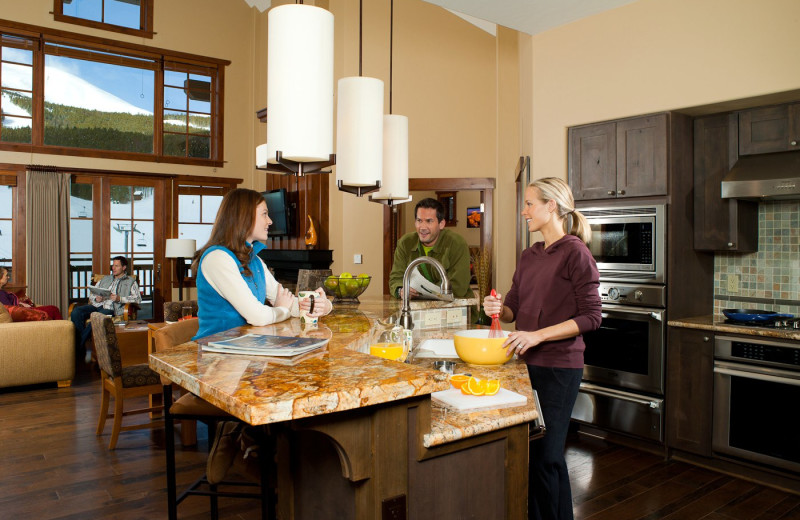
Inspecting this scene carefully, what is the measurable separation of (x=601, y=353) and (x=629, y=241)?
768 millimetres

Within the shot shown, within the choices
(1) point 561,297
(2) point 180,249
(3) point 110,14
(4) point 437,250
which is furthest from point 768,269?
(3) point 110,14

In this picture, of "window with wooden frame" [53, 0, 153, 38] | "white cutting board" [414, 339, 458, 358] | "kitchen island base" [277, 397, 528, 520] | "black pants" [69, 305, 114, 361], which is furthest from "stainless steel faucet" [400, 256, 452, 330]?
"window with wooden frame" [53, 0, 153, 38]

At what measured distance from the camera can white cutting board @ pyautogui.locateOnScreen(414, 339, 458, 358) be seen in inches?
88.3

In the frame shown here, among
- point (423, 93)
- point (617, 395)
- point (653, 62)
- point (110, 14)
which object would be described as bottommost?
point (617, 395)

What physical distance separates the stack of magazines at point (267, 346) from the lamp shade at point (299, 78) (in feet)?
2.44

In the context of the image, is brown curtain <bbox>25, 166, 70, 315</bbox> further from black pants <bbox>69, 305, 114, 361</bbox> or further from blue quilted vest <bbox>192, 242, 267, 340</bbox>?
blue quilted vest <bbox>192, 242, 267, 340</bbox>

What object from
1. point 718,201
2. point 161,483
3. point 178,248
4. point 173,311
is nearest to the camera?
point 161,483

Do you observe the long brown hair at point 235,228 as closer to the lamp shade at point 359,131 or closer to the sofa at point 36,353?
the lamp shade at point 359,131

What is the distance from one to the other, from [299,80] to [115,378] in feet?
8.94

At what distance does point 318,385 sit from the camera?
43.9 inches

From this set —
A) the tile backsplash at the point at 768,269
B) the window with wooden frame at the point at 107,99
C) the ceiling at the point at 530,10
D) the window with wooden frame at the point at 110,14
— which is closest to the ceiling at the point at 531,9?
the ceiling at the point at 530,10

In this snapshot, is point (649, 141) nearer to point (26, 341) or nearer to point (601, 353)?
point (601, 353)

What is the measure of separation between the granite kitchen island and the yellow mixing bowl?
0.34 m

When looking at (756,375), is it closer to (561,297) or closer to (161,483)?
(561,297)
